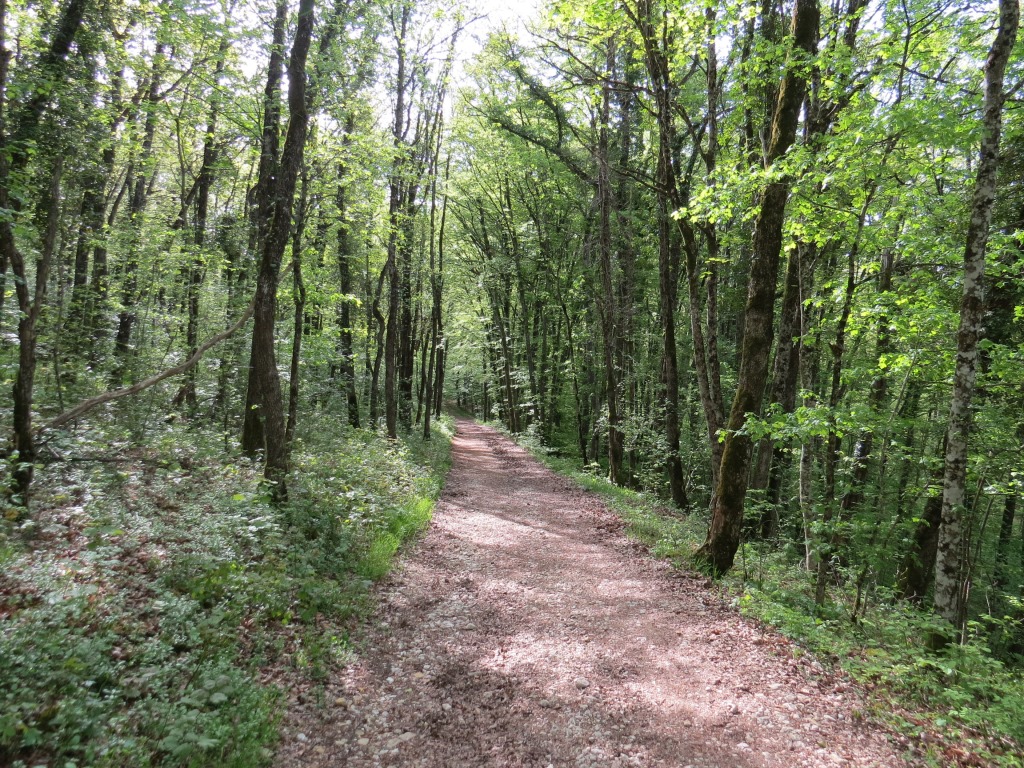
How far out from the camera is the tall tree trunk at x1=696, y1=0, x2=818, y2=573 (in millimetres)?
6860

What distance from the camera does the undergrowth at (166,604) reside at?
2.98 m

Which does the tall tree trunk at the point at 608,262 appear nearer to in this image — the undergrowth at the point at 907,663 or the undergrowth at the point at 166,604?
the undergrowth at the point at 907,663

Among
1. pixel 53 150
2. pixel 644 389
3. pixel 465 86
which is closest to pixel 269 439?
pixel 53 150

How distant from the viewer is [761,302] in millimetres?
7055

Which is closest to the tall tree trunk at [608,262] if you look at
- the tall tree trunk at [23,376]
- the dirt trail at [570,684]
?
the dirt trail at [570,684]

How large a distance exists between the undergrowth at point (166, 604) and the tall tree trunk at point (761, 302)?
5.04 meters

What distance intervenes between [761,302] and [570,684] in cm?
545

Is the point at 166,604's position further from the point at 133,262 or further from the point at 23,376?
the point at 133,262

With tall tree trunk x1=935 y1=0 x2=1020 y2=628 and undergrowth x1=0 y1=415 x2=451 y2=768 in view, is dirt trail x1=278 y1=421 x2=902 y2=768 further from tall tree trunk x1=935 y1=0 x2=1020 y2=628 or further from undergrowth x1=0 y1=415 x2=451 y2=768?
tall tree trunk x1=935 y1=0 x2=1020 y2=628

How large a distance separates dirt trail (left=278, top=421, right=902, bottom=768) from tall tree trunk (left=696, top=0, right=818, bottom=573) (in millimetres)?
1248

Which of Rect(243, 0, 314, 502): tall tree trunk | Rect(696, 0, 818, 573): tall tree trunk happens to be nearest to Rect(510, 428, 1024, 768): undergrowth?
Rect(696, 0, 818, 573): tall tree trunk

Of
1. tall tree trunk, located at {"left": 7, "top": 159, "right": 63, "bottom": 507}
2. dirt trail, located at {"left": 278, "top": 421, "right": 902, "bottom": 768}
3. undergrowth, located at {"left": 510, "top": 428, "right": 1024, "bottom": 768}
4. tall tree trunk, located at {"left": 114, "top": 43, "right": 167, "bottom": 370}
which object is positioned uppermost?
tall tree trunk, located at {"left": 114, "top": 43, "right": 167, "bottom": 370}

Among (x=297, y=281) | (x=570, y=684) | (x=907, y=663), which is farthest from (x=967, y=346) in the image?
(x=297, y=281)

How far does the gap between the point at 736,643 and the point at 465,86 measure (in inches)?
806
